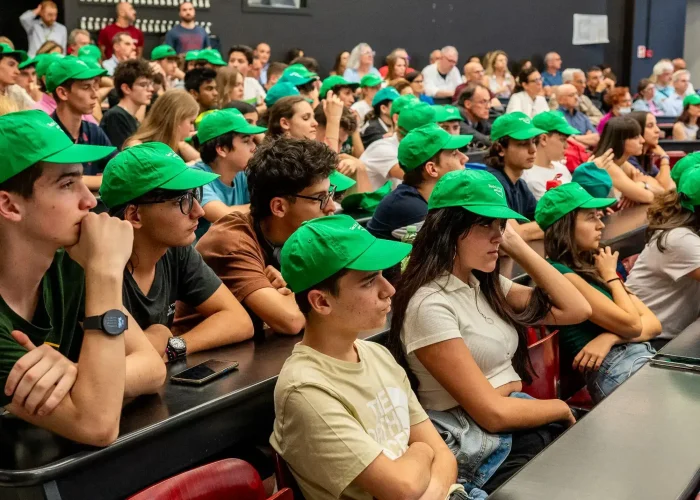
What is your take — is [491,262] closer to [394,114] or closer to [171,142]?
[171,142]

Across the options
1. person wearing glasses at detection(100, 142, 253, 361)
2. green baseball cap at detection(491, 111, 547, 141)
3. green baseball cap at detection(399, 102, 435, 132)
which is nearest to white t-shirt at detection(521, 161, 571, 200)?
green baseball cap at detection(491, 111, 547, 141)

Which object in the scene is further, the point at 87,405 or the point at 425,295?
the point at 425,295

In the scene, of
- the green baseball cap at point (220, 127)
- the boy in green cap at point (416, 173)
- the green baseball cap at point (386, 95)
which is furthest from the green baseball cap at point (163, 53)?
the boy in green cap at point (416, 173)

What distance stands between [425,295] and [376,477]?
29.2 inches

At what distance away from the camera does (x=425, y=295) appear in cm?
249

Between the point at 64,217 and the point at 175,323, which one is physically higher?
the point at 64,217

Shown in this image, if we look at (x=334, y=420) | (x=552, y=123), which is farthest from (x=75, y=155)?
(x=552, y=123)

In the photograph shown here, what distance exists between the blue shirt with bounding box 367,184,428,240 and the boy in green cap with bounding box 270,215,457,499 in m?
1.85

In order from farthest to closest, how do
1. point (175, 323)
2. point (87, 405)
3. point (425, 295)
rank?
point (175, 323), point (425, 295), point (87, 405)

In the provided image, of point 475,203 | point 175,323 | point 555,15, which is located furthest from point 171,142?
point 555,15

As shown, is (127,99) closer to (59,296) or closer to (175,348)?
(175,348)

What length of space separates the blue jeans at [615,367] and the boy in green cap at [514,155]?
64.7 inches

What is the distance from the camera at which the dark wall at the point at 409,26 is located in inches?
461

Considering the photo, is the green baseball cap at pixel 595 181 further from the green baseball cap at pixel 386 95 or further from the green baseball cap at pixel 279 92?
the green baseball cap at pixel 386 95
